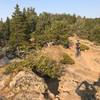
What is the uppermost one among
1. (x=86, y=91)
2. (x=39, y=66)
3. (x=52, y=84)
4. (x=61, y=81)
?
(x=39, y=66)

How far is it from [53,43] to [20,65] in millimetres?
15528

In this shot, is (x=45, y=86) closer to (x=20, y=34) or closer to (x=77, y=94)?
(x=77, y=94)

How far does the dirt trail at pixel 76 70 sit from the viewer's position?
44781 millimetres

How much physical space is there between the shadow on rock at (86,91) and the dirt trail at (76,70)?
2.17ft

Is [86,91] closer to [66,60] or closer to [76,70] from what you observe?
[76,70]

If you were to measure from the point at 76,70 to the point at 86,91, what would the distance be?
6.89 metres

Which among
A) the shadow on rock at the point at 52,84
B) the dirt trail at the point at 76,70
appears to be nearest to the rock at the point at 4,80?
the shadow on rock at the point at 52,84

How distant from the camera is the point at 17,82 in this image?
4212 cm

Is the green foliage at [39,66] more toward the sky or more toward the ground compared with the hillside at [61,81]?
more toward the sky

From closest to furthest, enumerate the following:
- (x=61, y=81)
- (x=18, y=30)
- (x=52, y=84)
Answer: (x=52, y=84)
(x=61, y=81)
(x=18, y=30)

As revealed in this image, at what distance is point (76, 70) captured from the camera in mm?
50031

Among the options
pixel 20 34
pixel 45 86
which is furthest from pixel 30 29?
pixel 45 86

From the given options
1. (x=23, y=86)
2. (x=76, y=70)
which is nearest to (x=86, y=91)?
(x=76, y=70)

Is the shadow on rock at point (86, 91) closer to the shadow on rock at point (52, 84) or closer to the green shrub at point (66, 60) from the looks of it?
the shadow on rock at point (52, 84)
